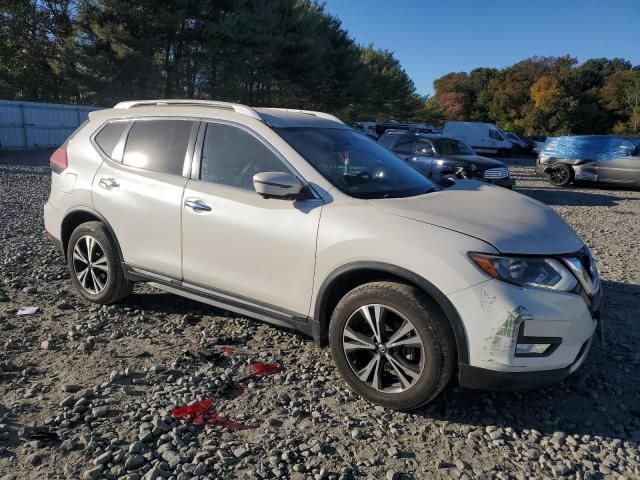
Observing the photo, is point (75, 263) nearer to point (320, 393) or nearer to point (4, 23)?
point (320, 393)

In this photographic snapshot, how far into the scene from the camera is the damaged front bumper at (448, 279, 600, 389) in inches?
113

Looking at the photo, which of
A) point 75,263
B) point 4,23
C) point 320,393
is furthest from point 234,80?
point 320,393

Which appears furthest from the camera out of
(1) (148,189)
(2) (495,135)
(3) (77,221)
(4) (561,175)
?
(2) (495,135)

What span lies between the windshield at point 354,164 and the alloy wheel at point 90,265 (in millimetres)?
2084

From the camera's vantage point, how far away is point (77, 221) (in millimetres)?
4922

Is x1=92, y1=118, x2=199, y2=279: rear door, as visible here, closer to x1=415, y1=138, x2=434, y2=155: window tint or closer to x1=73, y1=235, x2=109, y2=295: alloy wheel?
x1=73, y1=235, x2=109, y2=295: alloy wheel

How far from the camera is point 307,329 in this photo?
11.7 ft

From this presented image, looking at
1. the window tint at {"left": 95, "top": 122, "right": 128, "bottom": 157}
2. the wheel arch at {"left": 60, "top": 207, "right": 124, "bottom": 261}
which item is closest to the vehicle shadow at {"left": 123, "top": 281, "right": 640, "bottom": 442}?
the wheel arch at {"left": 60, "top": 207, "right": 124, "bottom": 261}

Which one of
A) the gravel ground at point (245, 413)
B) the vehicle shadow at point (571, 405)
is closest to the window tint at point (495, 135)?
the gravel ground at point (245, 413)

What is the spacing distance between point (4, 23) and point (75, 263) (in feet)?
116

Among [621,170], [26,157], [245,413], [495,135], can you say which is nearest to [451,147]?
[621,170]

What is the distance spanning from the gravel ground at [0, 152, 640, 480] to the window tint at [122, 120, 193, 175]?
136cm

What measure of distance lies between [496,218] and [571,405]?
133 cm

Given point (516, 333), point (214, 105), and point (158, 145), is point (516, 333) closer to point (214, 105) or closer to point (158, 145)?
point (214, 105)
